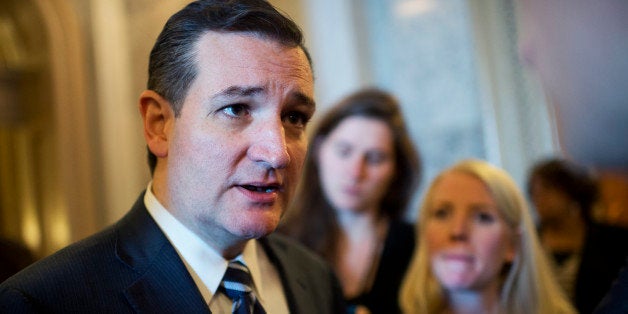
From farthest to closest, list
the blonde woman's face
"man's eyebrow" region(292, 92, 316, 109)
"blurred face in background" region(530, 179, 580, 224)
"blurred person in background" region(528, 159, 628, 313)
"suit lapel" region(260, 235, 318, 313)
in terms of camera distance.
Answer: "blurred face in background" region(530, 179, 580, 224) → "blurred person in background" region(528, 159, 628, 313) → the blonde woman's face → "suit lapel" region(260, 235, 318, 313) → "man's eyebrow" region(292, 92, 316, 109)

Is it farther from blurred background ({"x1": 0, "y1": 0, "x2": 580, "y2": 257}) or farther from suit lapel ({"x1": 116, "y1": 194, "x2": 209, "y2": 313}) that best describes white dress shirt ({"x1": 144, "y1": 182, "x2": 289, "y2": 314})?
blurred background ({"x1": 0, "y1": 0, "x2": 580, "y2": 257})

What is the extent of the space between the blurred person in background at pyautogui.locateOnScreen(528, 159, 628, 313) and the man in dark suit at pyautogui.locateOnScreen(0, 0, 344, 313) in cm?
178

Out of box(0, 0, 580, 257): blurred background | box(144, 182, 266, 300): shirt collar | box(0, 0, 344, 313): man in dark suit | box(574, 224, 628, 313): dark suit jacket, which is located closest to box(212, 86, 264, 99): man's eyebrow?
box(0, 0, 344, 313): man in dark suit

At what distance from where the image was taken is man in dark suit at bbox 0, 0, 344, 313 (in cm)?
126

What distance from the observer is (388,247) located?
101 inches

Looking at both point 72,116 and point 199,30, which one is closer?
point 199,30

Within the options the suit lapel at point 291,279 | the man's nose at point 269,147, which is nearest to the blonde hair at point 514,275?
the suit lapel at point 291,279

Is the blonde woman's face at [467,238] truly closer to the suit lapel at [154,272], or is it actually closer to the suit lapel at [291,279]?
the suit lapel at [291,279]

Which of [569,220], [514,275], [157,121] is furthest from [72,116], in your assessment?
[569,220]

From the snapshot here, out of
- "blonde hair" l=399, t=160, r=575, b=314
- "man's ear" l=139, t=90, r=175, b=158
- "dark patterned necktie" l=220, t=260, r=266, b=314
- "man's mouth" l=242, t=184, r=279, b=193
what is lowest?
"blonde hair" l=399, t=160, r=575, b=314

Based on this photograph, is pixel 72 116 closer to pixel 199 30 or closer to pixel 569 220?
pixel 199 30

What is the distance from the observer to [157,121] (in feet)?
4.58

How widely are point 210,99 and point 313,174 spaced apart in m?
1.48

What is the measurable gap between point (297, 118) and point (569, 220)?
7.17 feet
